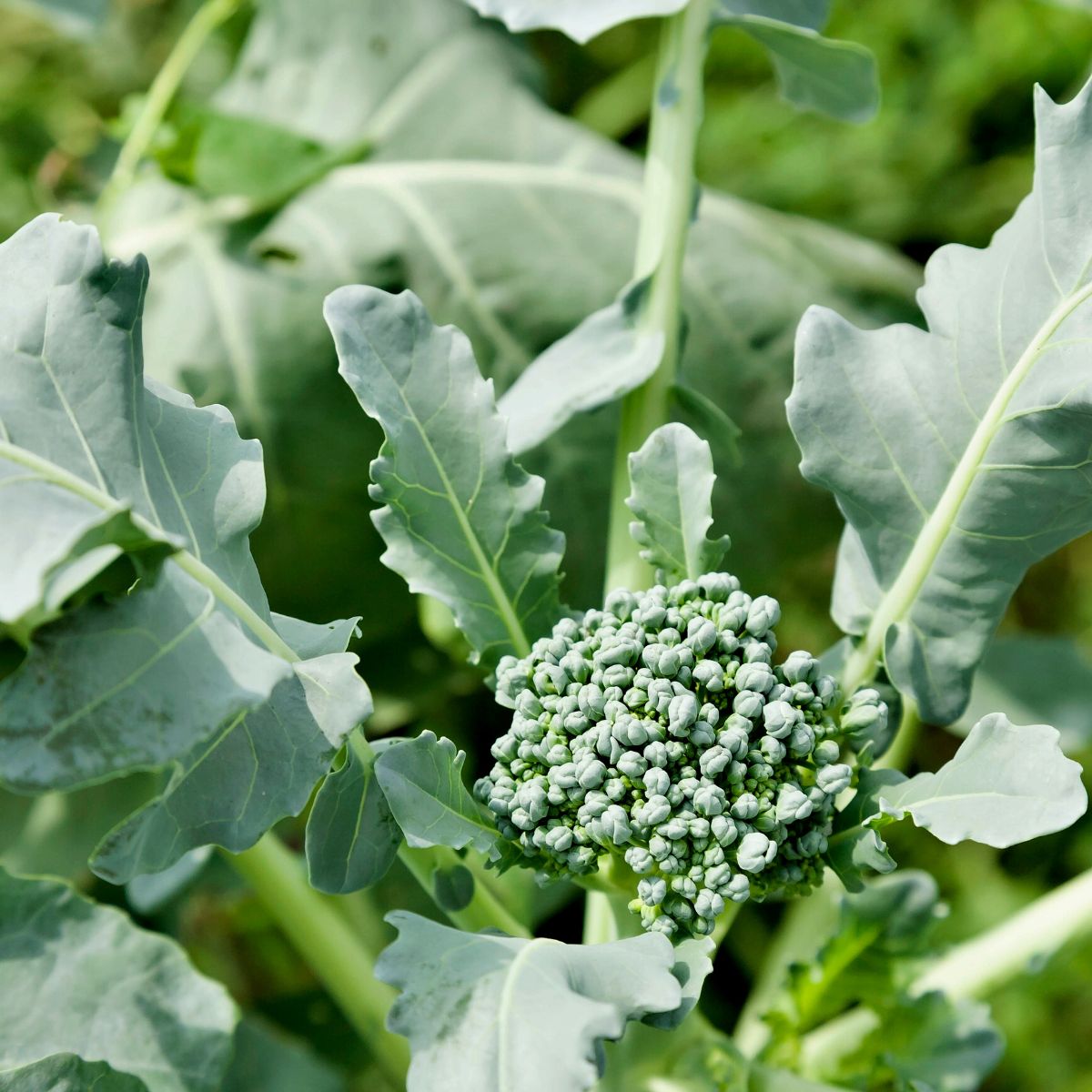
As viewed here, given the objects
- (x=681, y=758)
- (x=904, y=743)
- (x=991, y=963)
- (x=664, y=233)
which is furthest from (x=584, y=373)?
(x=991, y=963)

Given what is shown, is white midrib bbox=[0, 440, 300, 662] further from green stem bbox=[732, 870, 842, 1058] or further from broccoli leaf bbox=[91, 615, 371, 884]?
green stem bbox=[732, 870, 842, 1058]

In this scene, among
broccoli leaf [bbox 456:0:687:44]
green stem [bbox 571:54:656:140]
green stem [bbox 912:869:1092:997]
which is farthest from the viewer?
green stem [bbox 571:54:656:140]

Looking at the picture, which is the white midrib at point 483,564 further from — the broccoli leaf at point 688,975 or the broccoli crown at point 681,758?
the broccoli leaf at point 688,975

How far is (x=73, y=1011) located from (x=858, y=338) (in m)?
0.48

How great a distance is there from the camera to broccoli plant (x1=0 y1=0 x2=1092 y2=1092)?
38 cm

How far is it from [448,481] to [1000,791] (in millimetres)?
249

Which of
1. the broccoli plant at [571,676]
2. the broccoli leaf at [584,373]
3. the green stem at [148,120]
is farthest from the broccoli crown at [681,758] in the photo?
the green stem at [148,120]

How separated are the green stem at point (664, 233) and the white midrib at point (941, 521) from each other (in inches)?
4.4

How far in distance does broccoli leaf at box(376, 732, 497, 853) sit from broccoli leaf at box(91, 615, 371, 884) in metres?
0.02

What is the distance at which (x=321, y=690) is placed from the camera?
0.42 metres

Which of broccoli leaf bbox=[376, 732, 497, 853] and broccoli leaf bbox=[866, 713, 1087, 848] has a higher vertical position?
broccoli leaf bbox=[376, 732, 497, 853]

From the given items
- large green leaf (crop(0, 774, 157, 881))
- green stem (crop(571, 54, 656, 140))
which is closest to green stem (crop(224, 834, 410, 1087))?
large green leaf (crop(0, 774, 157, 881))

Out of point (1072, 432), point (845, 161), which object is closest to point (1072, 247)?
point (1072, 432)

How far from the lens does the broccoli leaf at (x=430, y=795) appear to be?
0.42 m
